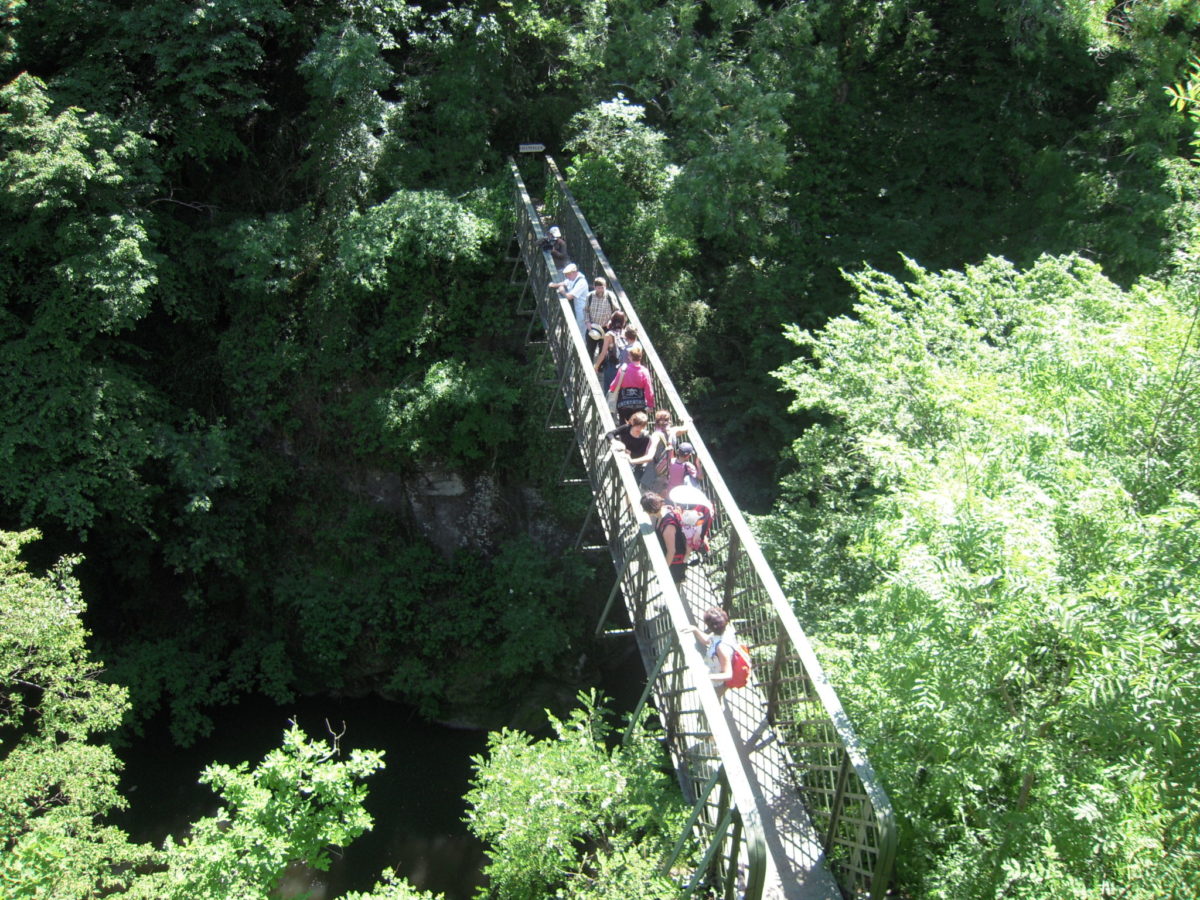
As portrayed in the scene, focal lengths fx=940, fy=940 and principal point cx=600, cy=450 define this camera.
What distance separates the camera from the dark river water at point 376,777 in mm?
12969

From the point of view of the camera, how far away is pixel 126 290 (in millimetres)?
12867

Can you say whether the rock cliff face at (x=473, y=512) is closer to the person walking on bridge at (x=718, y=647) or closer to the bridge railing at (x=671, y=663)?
the bridge railing at (x=671, y=663)

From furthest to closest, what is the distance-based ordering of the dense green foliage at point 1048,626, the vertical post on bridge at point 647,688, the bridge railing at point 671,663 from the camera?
1. the vertical post on bridge at point 647,688
2. the bridge railing at point 671,663
3. the dense green foliage at point 1048,626

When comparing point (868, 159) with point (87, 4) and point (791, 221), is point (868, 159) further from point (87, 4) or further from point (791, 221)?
point (87, 4)

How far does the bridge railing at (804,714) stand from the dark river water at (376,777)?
7114mm

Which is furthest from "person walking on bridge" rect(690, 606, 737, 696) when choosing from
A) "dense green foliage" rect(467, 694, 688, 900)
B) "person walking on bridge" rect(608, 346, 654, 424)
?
"person walking on bridge" rect(608, 346, 654, 424)

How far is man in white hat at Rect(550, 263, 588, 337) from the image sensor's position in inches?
459

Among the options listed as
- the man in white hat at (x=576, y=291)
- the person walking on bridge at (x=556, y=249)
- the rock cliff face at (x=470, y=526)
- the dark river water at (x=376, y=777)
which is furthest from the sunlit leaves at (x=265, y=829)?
the rock cliff face at (x=470, y=526)

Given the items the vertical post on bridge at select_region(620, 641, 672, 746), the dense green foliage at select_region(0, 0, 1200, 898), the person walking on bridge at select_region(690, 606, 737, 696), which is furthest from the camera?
the dense green foliage at select_region(0, 0, 1200, 898)

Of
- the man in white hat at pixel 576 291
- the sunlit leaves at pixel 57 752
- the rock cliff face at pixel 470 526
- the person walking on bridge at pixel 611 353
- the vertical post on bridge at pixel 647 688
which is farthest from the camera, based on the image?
the rock cliff face at pixel 470 526

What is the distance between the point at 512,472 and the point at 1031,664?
1095cm

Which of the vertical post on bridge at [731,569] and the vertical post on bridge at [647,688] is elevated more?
the vertical post on bridge at [731,569]

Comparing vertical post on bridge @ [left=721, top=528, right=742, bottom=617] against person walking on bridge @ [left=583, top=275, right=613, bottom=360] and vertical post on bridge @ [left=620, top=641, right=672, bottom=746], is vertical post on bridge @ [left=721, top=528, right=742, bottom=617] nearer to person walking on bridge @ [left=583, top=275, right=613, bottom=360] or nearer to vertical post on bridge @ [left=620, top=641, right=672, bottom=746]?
vertical post on bridge @ [left=620, top=641, right=672, bottom=746]

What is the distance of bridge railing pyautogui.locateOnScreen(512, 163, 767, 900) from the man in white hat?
16cm
